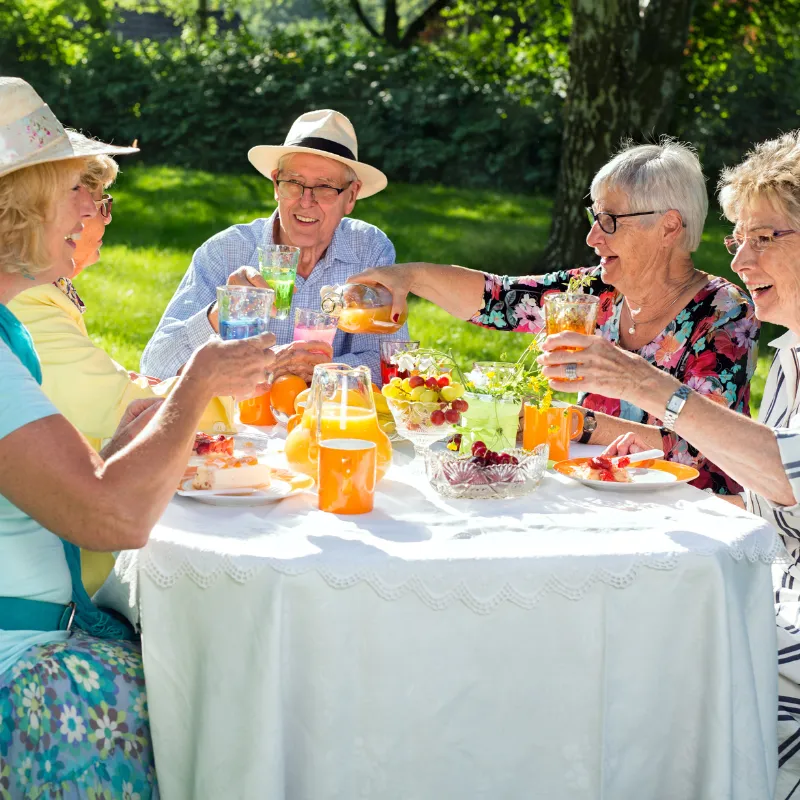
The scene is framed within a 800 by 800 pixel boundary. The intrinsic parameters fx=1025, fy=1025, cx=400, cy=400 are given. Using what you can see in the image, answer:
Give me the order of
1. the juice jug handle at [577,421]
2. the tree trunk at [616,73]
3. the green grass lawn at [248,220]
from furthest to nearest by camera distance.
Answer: the tree trunk at [616,73] → the green grass lawn at [248,220] → the juice jug handle at [577,421]

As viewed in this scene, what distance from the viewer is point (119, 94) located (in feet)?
55.5

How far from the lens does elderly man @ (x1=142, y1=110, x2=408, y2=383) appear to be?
430cm

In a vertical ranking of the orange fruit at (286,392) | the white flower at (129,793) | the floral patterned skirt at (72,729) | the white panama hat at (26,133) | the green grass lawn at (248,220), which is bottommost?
the green grass lawn at (248,220)

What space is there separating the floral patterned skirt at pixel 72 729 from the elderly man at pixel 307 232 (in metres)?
2.01

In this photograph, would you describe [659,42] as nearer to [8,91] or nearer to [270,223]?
[270,223]

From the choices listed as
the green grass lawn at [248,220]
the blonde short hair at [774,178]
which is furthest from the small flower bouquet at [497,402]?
the green grass lawn at [248,220]

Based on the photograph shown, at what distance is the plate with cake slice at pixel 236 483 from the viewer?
2.40 metres

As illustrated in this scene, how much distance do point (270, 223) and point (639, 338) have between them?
1700 millimetres

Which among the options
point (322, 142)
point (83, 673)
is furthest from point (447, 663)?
point (322, 142)

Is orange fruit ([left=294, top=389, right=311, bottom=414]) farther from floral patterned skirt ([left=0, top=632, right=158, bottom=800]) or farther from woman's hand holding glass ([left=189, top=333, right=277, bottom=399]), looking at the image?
floral patterned skirt ([left=0, top=632, right=158, bottom=800])

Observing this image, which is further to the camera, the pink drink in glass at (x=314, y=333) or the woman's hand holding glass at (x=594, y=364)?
the pink drink in glass at (x=314, y=333)

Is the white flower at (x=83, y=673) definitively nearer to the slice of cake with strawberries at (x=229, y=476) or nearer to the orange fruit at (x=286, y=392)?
the slice of cake with strawberries at (x=229, y=476)

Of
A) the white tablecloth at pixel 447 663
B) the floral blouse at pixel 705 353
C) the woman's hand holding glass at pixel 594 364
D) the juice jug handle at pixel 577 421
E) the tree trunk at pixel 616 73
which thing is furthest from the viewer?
the tree trunk at pixel 616 73

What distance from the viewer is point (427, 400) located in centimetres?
285
